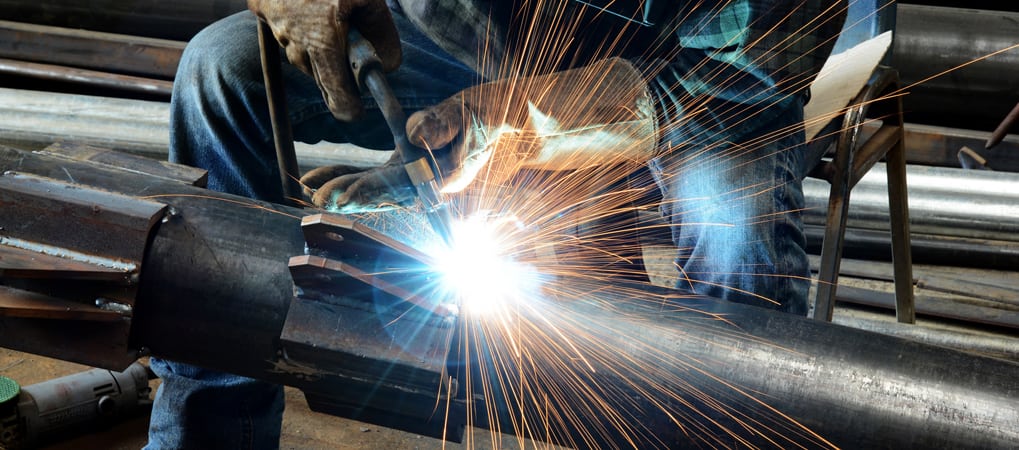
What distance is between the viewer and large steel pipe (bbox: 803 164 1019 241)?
3527mm

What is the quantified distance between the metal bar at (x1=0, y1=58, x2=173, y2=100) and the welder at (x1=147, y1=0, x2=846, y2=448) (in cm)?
226

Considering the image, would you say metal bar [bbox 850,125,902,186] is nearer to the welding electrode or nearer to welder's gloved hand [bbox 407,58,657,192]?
welder's gloved hand [bbox 407,58,657,192]

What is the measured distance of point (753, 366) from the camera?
1057 mm

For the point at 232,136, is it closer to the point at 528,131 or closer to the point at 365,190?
the point at 365,190

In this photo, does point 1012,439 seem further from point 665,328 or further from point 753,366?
point 665,328

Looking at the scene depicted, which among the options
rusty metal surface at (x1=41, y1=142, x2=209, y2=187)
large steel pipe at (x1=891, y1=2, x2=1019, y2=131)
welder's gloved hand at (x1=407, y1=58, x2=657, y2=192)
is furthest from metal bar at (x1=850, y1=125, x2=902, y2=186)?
large steel pipe at (x1=891, y1=2, x2=1019, y2=131)

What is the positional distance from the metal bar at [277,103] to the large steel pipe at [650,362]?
0.46 m

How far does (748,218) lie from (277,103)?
1.05m

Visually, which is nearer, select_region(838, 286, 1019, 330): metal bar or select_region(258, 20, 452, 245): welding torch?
select_region(258, 20, 452, 245): welding torch

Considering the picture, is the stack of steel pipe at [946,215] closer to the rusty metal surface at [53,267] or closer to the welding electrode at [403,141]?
the welding electrode at [403,141]

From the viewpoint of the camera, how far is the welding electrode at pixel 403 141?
4.52ft

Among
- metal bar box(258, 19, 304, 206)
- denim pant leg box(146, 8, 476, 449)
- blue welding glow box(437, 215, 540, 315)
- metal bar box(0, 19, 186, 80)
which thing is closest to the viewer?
blue welding glow box(437, 215, 540, 315)

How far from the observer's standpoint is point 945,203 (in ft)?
11.7

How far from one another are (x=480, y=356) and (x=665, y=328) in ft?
0.86
